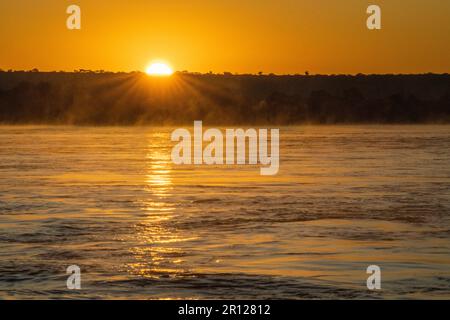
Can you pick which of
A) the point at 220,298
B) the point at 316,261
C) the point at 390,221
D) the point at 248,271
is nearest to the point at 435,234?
the point at 390,221

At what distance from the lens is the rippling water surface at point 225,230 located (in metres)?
13.1

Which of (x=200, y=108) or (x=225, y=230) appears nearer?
(x=225, y=230)

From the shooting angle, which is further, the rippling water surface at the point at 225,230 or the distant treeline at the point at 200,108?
the distant treeline at the point at 200,108

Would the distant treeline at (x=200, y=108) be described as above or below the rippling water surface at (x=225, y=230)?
above

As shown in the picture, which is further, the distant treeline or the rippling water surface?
the distant treeline

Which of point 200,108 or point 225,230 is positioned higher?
point 200,108

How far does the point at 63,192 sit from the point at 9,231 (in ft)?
21.3

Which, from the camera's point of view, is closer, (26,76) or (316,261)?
(316,261)

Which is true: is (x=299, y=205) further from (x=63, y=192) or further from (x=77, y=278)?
(x=77, y=278)

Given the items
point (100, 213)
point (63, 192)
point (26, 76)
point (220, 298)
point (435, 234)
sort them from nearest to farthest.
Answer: point (220, 298) → point (435, 234) → point (100, 213) → point (63, 192) → point (26, 76)

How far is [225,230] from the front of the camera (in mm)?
17453

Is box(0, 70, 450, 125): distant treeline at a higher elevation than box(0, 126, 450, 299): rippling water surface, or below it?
higher

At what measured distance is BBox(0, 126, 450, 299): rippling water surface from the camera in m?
13.1

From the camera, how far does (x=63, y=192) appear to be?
2383cm
